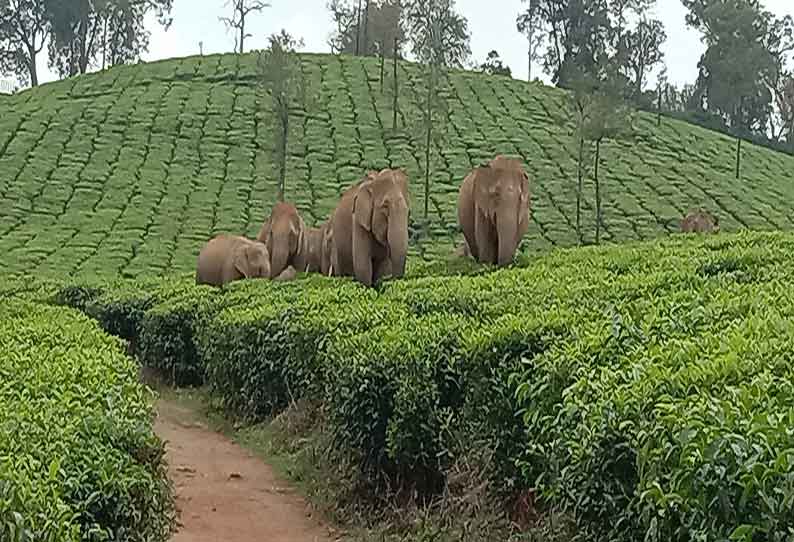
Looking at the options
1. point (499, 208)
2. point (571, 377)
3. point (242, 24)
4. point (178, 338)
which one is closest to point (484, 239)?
point (499, 208)

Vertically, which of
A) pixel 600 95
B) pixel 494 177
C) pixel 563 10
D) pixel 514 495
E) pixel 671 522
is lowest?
pixel 514 495

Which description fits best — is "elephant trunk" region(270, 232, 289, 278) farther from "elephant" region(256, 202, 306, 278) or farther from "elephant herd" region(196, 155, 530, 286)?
"elephant herd" region(196, 155, 530, 286)

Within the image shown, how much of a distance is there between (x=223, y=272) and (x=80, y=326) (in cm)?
864

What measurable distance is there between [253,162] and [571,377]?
43636mm

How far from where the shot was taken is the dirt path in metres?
7.65

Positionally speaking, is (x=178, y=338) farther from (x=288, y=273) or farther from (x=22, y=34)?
(x=22, y=34)

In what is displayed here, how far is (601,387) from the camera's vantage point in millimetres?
4562


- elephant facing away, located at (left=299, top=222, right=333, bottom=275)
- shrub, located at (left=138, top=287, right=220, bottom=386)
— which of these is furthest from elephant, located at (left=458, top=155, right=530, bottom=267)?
elephant facing away, located at (left=299, top=222, right=333, bottom=275)

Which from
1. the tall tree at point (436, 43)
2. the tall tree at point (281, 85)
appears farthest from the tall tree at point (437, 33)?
the tall tree at point (281, 85)

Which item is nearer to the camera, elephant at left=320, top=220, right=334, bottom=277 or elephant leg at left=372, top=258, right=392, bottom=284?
elephant leg at left=372, top=258, right=392, bottom=284

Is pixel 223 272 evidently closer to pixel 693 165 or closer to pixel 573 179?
pixel 573 179

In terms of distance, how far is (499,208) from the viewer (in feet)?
43.4

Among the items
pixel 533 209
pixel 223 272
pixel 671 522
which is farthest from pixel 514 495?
pixel 533 209

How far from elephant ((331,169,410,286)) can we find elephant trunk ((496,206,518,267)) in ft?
3.56
